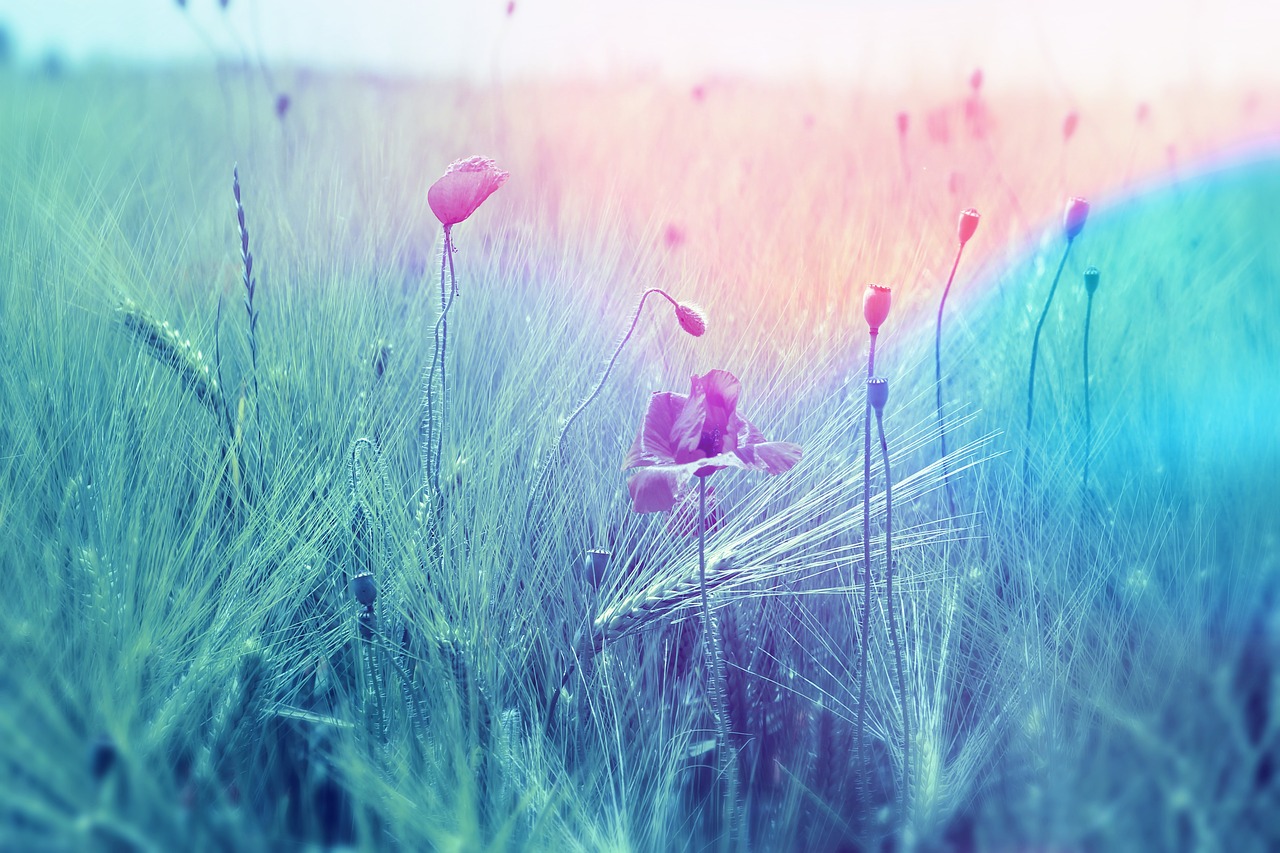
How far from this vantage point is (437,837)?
22.1 inches

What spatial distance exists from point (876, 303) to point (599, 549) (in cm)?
32

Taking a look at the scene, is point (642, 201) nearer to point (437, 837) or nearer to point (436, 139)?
point (436, 139)

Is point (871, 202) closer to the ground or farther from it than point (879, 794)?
farther from it

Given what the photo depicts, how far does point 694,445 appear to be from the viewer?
0.64 m

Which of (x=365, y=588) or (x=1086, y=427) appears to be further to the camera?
(x=1086, y=427)

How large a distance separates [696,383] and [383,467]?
0.95 feet

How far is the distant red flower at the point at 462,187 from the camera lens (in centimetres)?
73

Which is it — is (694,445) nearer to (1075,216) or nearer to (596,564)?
(596,564)

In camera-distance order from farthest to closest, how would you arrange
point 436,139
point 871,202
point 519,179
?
1. point 436,139
2. point 519,179
3. point 871,202

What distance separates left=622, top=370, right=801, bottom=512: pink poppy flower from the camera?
61cm

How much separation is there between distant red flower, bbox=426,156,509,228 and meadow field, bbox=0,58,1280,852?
13cm

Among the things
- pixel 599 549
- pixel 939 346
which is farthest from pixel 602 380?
pixel 939 346

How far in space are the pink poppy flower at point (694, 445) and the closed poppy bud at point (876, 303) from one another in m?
0.11

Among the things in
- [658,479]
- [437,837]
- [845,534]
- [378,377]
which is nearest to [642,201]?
[378,377]
